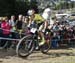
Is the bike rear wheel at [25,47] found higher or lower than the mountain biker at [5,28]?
lower

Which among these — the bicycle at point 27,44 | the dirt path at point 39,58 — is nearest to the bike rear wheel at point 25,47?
the bicycle at point 27,44

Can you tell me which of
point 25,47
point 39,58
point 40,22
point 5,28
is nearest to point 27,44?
point 25,47

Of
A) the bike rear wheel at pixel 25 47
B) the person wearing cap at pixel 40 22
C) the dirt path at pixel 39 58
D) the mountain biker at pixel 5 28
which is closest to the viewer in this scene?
the dirt path at pixel 39 58

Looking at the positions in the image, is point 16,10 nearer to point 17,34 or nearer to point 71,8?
point 17,34

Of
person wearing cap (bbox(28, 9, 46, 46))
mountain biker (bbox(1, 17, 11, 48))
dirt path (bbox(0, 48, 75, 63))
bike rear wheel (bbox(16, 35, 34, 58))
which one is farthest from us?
mountain biker (bbox(1, 17, 11, 48))

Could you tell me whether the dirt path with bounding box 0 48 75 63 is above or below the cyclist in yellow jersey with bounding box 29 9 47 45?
below

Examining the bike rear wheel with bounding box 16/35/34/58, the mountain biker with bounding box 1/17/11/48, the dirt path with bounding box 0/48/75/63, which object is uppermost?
the mountain biker with bounding box 1/17/11/48

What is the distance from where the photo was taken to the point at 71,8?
5228 centimetres

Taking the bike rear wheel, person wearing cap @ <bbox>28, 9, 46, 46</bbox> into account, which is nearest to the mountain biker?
person wearing cap @ <bbox>28, 9, 46, 46</bbox>

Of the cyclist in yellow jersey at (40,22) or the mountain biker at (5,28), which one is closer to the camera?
the cyclist in yellow jersey at (40,22)

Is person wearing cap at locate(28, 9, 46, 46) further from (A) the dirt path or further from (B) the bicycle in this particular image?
(A) the dirt path

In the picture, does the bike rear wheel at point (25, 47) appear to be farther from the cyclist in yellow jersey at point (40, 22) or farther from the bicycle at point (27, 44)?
the cyclist in yellow jersey at point (40, 22)

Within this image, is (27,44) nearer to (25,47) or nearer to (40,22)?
(25,47)

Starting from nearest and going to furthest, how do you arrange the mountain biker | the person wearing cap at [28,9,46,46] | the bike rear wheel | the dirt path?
the dirt path < the bike rear wheel < the person wearing cap at [28,9,46,46] < the mountain biker
